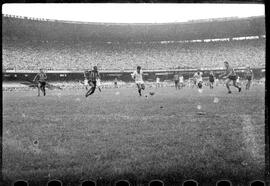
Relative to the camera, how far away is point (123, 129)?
7.50 meters

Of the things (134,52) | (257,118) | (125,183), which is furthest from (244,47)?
(125,183)

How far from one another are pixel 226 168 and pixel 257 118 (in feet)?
13.7

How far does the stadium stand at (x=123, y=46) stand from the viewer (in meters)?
38.6

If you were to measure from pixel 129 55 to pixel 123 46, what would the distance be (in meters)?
1.82

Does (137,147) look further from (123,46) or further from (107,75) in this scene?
(123,46)

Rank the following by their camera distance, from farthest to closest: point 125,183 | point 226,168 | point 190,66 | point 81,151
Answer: point 190,66
point 81,151
point 226,168
point 125,183

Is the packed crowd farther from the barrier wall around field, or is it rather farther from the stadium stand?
the barrier wall around field

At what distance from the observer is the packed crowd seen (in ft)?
129

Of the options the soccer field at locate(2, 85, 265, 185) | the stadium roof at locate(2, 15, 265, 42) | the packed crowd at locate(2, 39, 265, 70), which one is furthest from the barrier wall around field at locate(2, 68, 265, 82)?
the soccer field at locate(2, 85, 265, 185)

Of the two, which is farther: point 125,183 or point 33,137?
point 33,137

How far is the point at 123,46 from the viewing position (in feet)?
145

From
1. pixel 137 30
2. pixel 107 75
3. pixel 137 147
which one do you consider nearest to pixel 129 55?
pixel 137 30

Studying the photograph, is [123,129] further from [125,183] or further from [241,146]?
[125,183]

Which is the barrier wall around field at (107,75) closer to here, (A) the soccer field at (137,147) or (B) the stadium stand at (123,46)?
(B) the stadium stand at (123,46)
